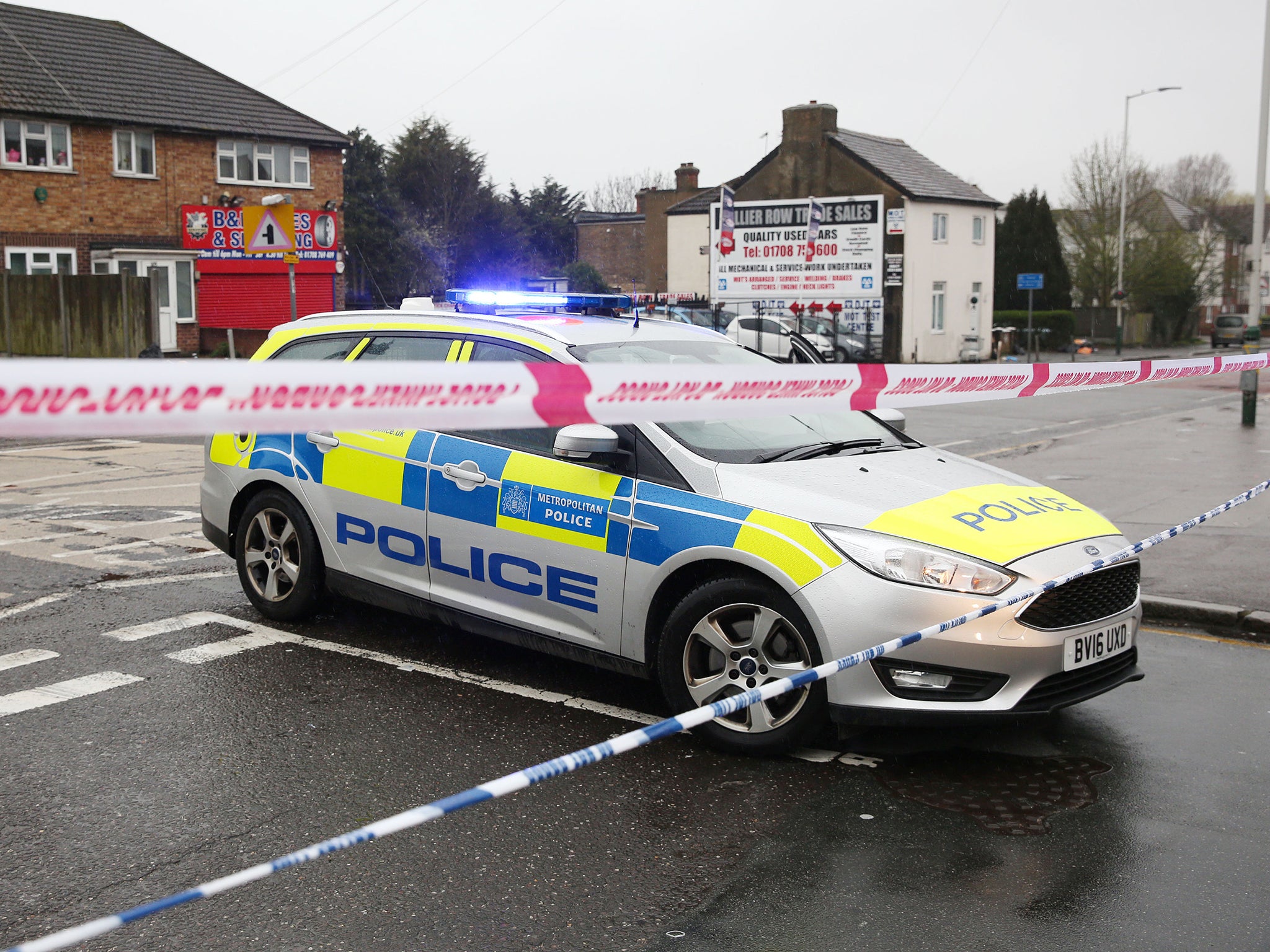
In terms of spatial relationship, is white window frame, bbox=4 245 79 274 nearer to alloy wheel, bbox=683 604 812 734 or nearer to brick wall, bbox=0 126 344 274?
brick wall, bbox=0 126 344 274

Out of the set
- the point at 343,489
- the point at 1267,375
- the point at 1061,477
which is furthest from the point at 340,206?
the point at 343,489

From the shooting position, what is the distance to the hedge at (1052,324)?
5441 centimetres

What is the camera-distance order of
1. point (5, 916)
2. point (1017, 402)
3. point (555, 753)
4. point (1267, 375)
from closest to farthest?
1. point (5, 916)
2. point (555, 753)
3. point (1017, 402)
4. point (1267, 375)

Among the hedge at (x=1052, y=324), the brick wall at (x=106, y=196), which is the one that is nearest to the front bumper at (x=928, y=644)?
the brick wall at (x=106, y=196)

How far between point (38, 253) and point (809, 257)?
81.1 feet

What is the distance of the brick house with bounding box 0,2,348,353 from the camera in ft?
108

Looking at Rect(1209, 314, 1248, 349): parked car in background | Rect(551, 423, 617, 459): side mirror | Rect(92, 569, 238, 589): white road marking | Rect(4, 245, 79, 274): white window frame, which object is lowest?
Rect(92, 569, 238, 589): white road marking

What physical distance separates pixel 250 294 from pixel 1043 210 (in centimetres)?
3795

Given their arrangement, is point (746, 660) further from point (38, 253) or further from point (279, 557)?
point (38, 253)

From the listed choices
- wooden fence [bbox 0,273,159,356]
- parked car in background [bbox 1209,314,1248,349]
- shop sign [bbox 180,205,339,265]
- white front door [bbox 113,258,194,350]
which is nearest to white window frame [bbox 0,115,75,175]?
white front door [bbox 113,258,194,350]

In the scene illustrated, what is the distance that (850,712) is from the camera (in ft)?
14.9

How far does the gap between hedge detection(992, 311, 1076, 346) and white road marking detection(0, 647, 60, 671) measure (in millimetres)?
52080

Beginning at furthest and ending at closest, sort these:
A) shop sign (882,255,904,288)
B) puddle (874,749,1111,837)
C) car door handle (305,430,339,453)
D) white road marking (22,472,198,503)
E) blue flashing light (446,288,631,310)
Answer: shop sign (882,255,904,288) < white road marking (22,472,198,503) < blue flashing light (446,288,631,310) < car door handle (305,430,339,453) < puddle (874,749,1111,837)

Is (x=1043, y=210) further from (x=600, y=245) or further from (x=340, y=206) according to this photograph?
(x=340, y=206)
